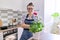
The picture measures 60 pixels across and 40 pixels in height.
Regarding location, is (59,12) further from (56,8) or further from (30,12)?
(30,12)

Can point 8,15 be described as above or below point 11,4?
below

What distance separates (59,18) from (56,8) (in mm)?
321

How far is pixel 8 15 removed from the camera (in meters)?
3.27

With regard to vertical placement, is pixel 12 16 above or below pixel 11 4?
below

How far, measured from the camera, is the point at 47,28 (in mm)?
3754

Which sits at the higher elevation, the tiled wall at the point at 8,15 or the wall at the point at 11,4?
the wall at the point at 11,4

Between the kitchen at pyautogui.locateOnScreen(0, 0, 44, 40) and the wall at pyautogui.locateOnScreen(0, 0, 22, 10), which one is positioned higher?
the wall at pyautogui.locateOnScreen(0, 0, 22, 10)

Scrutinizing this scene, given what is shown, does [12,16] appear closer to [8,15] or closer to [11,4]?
[8,15]

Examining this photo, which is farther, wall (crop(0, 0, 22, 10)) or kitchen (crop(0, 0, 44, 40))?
wall (crop(0, 0, 22, 10))

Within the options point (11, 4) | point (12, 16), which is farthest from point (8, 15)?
point (11, 4)

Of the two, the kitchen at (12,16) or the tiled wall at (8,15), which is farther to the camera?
the tiled wall at (8,15)

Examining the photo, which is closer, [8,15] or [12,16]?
[8,15]

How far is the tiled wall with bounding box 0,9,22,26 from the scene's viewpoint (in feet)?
10.1

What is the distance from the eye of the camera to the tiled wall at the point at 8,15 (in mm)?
3093
